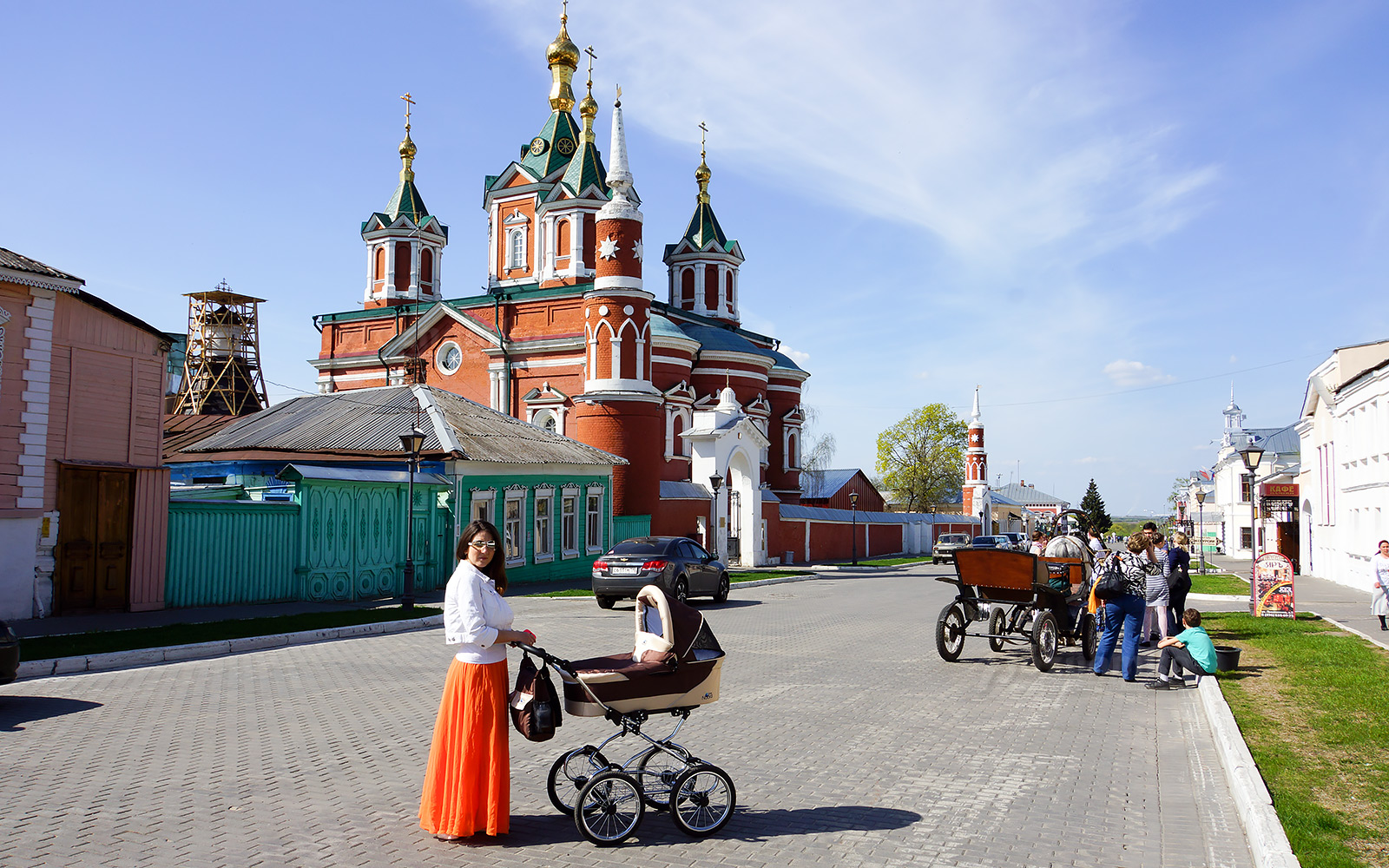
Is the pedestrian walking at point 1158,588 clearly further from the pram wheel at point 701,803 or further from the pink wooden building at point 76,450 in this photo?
the pink wooden building at point 76,450

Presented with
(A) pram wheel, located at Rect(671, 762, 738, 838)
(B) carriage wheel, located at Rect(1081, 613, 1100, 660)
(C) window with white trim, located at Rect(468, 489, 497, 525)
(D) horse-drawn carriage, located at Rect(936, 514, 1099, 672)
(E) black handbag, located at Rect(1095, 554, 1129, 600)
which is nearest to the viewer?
(A) pram wheel, located at Rect(671, 762, 738, 838)

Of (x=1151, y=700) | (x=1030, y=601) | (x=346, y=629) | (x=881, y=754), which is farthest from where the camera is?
(x=346, y=629)

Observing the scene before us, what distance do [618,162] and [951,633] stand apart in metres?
27.8

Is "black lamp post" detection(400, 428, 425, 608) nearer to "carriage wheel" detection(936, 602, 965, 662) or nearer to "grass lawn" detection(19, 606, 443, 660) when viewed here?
"grass lawn" detection(19, 606, 443, 660)

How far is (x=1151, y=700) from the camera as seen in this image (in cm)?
1068

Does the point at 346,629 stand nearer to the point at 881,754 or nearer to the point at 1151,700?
the point at 881,754

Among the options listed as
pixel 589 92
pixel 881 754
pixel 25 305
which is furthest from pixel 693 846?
pixel 589 92

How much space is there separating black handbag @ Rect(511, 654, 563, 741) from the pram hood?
0.67 meters

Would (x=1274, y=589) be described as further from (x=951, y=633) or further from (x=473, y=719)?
(x=473, y=719)

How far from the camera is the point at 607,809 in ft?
18.9

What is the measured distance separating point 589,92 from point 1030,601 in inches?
1577

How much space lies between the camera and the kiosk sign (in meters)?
18.7

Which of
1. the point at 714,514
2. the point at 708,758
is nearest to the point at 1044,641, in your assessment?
the point at 708,758

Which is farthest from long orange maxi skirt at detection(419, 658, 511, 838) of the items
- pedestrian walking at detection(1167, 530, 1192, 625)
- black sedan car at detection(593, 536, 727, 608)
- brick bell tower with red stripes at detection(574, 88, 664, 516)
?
brick bell tower with red stripes at detection(574, 88, 664, 516)
